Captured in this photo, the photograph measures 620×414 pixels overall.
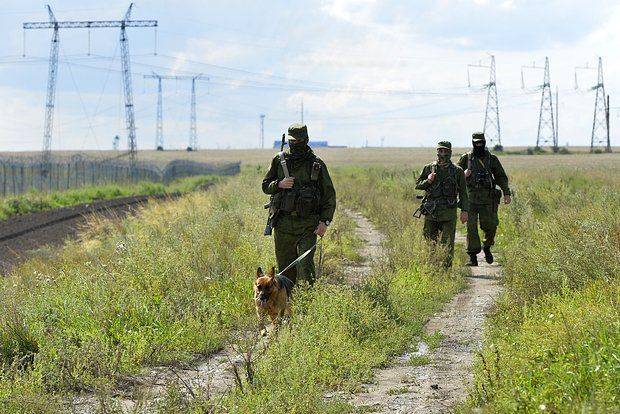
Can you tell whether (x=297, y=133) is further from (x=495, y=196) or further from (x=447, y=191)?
(x=495, y=196)

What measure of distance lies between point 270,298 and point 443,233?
5.17 m

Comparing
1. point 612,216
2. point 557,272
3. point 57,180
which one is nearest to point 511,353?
point 557,272

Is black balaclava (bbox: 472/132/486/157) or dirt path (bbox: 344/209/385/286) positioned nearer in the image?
dirt path (bbox: 344/209/385/286)

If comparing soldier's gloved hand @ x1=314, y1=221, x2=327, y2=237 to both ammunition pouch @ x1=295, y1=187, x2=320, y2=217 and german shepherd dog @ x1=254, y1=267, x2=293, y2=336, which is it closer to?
ammunition pouch @ x1=295, y1=187, x2=320, y2=217

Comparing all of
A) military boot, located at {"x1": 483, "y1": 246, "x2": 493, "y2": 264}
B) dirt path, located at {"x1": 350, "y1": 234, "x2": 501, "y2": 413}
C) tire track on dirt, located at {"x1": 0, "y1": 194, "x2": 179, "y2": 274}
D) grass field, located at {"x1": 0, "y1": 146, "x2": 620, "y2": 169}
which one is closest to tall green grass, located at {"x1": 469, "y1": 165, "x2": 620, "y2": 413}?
dirt path, located at {"x1": 350, "y1": 234, "x2": 501, "y2": 413}

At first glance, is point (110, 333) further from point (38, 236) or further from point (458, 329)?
point (38, 236)

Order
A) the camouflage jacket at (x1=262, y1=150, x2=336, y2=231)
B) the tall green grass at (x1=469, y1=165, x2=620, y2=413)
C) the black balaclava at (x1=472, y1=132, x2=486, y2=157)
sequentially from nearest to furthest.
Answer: the tall green grass at (x1=469, y1=165, x2=620, y2=413), the camouflage jacket at (x1=262, y1=150, x2=336, y2=231), the black balaclava at (x1=472, y1=132, x2=486, y2=157)

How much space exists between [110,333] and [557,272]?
4.12 m

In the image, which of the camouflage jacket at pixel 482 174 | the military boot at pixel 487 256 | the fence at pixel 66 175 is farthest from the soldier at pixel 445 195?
the fence at pixel 66 175

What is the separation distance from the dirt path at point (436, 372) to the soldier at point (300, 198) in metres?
1.49

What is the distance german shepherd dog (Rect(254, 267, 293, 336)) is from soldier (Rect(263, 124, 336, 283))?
0.81m

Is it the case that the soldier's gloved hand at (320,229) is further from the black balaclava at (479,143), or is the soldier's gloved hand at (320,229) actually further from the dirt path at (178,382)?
the black balaclava at (479,143)

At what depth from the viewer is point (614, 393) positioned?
14.8 feet

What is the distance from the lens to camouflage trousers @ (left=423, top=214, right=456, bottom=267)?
39.8 feet
